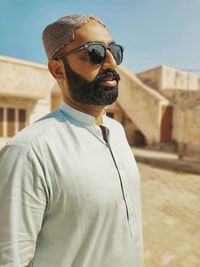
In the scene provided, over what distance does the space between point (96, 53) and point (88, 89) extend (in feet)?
0.58

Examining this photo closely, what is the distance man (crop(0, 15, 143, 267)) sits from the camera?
101 cm

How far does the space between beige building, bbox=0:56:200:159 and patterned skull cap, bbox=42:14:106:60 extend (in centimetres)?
972

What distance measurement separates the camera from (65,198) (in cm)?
106

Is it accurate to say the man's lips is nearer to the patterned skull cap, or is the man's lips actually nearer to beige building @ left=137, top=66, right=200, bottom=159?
Answer: the patterned skull cap

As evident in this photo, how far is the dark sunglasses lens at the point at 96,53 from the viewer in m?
1.22

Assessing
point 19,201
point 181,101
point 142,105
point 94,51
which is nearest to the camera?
point 19,201

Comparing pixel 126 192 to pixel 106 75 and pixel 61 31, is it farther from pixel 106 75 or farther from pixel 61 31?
pixel 61 31

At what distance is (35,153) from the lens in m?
1.03

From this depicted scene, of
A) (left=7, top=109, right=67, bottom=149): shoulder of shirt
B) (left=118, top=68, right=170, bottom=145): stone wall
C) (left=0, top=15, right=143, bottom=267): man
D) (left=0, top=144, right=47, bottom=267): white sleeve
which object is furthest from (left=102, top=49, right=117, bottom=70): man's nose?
(left=118, top=68, right=170, bottom=145): stone wall

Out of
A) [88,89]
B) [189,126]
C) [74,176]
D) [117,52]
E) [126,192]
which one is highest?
[117,52]

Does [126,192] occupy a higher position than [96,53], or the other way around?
[96,53]

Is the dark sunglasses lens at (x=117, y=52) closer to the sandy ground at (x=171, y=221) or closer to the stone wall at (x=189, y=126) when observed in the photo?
the sandy ground at (x=171, y=221)

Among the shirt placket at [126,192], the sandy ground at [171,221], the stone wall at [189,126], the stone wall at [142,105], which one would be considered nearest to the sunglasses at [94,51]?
the shirt placket at [126,192]

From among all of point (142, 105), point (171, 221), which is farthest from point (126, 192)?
point (142, 105)
